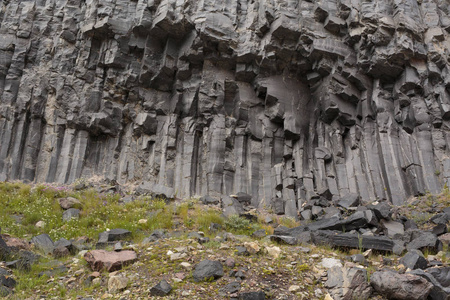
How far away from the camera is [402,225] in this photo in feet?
40.7

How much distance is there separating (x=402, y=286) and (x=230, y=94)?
15.6 m

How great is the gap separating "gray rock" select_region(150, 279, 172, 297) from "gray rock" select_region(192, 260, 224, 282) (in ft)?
1.93

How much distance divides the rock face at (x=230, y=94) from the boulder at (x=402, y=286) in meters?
10.4

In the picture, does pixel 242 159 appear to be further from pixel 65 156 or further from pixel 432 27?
pixel 432 27

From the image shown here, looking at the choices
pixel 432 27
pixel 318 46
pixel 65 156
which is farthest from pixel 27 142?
pixel 432 27

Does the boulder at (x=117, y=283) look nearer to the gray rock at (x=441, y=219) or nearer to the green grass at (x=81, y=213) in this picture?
the green grass at (x=81, y=213)

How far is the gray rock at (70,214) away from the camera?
1269 cm

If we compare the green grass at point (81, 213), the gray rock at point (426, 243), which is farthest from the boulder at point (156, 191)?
the gray rock at point (426, 243)

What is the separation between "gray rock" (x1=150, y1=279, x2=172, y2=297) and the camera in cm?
657

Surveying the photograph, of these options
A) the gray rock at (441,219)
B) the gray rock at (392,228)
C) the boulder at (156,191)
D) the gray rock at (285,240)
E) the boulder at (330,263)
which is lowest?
the boulder at (330,263)

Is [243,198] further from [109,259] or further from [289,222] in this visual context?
[109,259]

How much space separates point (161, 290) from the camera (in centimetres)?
657

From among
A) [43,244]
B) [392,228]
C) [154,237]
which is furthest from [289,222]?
[43,244]

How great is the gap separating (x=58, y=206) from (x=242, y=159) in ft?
29.4
